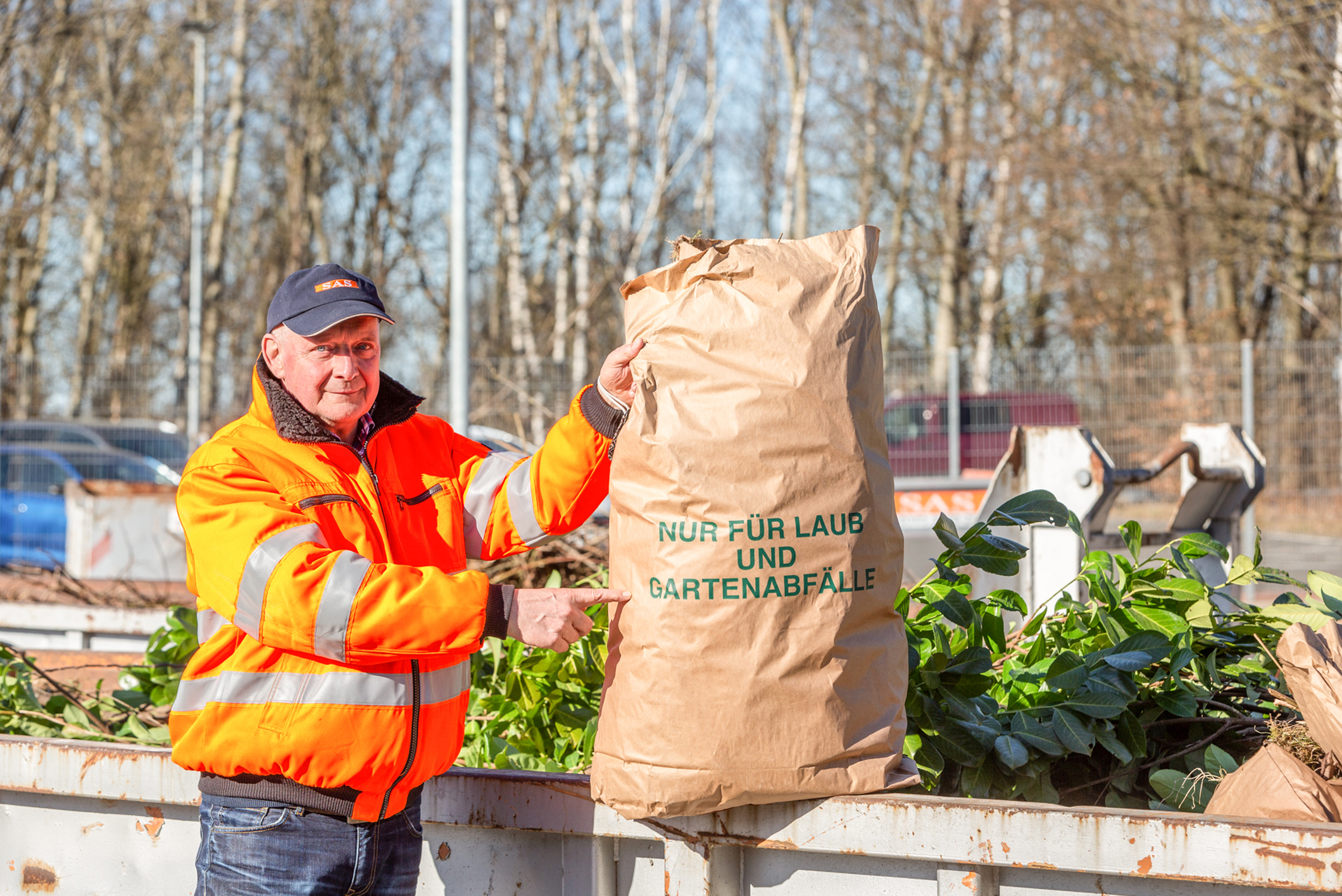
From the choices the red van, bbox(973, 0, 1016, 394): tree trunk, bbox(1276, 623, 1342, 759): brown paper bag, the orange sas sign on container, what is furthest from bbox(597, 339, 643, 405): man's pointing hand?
bbox(973, 0, 1016, 394): tree trunk

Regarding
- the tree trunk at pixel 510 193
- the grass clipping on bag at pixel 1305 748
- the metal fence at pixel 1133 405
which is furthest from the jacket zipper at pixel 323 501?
the tree trunk at pixel 510 193

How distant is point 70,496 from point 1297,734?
25.0 ft

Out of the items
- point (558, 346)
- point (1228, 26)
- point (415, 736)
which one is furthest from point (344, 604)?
point (558, 346)

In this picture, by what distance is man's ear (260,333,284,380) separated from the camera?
2.22 metres

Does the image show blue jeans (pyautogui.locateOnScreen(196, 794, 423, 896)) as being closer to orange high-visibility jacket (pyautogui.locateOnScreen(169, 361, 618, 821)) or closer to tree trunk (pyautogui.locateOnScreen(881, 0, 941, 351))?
orange high-visibility jacket (pyautogui.locateOnScreen(169, 361, 618, 821))

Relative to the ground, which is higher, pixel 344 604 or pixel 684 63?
pixel 684 63

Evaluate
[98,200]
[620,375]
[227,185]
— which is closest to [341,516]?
[620,375]

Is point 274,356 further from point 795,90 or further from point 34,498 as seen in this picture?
point 795,90

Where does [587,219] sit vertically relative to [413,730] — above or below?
above

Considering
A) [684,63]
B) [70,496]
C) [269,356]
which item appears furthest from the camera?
[684,63]

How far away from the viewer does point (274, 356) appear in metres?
2.23

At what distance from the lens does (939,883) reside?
1.84 m

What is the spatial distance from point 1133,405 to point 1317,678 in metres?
9.36

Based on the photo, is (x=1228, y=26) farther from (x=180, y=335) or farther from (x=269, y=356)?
(x=180, y=335)
